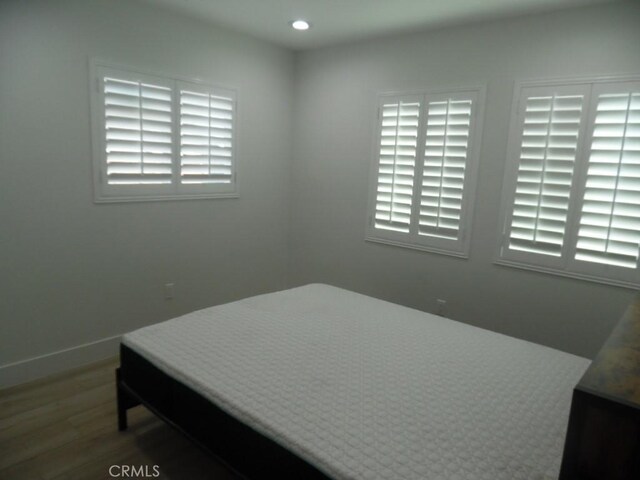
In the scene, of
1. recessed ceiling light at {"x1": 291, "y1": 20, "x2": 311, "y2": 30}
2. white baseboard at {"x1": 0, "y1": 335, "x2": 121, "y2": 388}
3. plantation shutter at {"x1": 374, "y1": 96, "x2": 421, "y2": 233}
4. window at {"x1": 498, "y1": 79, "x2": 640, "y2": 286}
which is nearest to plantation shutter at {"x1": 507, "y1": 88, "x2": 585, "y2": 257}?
window at {"x1": 498, "y1": 79, "x2": 640, "y2": 286}

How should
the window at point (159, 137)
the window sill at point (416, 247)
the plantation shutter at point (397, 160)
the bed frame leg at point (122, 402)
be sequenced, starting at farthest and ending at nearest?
the plantation shutter at point (397, 160) → the window sill at point (416, 247) → the window at point (159, 137) → the bed frame leg at point (122, 402)

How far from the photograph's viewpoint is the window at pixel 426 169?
9.96 ft

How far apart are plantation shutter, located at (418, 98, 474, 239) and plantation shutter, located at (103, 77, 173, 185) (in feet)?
6.32

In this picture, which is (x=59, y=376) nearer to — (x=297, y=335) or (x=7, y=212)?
(x=7, y=212)

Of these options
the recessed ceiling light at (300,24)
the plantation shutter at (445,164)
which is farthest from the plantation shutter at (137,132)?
the plantation shutter at (445,164)

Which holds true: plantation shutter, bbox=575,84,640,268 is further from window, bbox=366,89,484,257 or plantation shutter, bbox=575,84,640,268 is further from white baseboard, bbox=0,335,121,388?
white baseboard, bbox=0,335,121,388

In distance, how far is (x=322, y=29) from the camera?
324 centimetres

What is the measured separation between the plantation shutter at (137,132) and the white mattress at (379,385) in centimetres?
122

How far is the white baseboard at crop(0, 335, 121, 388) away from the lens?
2.57 meters

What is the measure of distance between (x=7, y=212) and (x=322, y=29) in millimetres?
2466

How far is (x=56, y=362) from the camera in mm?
2756
